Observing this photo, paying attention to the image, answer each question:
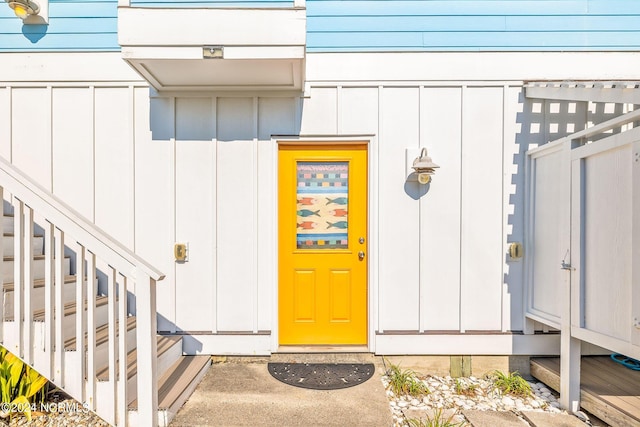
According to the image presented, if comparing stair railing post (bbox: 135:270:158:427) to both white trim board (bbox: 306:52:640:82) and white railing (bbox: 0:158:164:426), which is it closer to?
white railing (bbox: 0:158:164:426)

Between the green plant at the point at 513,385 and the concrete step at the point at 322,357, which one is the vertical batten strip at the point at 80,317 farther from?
the green plant at the point at 513,385

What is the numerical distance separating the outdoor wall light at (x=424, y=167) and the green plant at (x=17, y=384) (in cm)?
333

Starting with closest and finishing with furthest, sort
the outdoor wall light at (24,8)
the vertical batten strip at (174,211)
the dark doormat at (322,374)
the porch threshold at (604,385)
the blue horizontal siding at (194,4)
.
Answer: the porch threshold at (604,385) → the blue horizontal siding at (194,4) → the dark doormat at (322,374) → the outdoor wall light at (24,8) → the vertical batten strip at (174,211)

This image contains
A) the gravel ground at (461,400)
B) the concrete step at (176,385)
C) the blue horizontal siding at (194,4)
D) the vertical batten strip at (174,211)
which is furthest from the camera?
the vertical batten strip at (174,211)

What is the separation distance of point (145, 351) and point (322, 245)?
1652 millimetres

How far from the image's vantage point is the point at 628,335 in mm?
2074

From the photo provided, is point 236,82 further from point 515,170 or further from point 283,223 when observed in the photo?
point 515,170

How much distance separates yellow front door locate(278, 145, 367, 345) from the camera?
310cm

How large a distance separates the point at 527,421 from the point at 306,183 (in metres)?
2.54

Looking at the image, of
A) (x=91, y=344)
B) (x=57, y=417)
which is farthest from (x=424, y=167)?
(x=57, y=417)

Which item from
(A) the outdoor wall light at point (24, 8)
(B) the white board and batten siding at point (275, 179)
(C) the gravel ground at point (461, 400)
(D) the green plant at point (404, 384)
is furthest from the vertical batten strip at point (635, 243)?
(A) the outdoor wall light at point (24, 8)

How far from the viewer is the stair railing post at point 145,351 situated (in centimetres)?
202

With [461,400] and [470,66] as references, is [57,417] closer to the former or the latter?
[461,400]

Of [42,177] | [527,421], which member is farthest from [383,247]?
[42,177]
